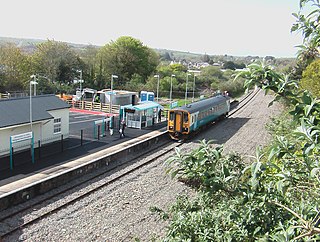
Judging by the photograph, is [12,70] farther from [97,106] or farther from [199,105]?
[199,105]

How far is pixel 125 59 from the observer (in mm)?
56875

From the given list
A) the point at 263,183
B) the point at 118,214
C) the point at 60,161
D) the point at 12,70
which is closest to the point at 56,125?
the point at 60,161

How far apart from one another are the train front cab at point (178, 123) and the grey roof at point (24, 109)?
23.5ft

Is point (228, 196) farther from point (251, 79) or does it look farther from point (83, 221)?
point (83, 221)

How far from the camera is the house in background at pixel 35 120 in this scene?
16844 mm

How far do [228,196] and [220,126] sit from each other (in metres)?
27.6

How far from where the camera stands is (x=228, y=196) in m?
3.42

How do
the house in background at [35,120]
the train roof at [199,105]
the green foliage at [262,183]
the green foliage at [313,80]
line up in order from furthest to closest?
the train roof at [199,105] → the green foliage at [313,80] → the house in background at [35,120] → the green foliage at [262,183]

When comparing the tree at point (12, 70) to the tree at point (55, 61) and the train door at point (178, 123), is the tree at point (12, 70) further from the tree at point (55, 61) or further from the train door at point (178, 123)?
the train door at point (178, 123)

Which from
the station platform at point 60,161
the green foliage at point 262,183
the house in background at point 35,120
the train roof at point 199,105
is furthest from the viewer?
the train roof at point 199,105

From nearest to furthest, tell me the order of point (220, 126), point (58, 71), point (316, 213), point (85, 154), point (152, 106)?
point (316, 213)
point (85, 154)
point (152, 106)
point (220, 126)
point (58, 71)

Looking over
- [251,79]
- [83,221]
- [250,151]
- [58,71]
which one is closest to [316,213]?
[251,79]

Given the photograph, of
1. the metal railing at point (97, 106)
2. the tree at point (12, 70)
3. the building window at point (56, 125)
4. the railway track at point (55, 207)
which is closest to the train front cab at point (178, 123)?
the railway track at point (55, 207)

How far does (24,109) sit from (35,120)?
1088 mm
